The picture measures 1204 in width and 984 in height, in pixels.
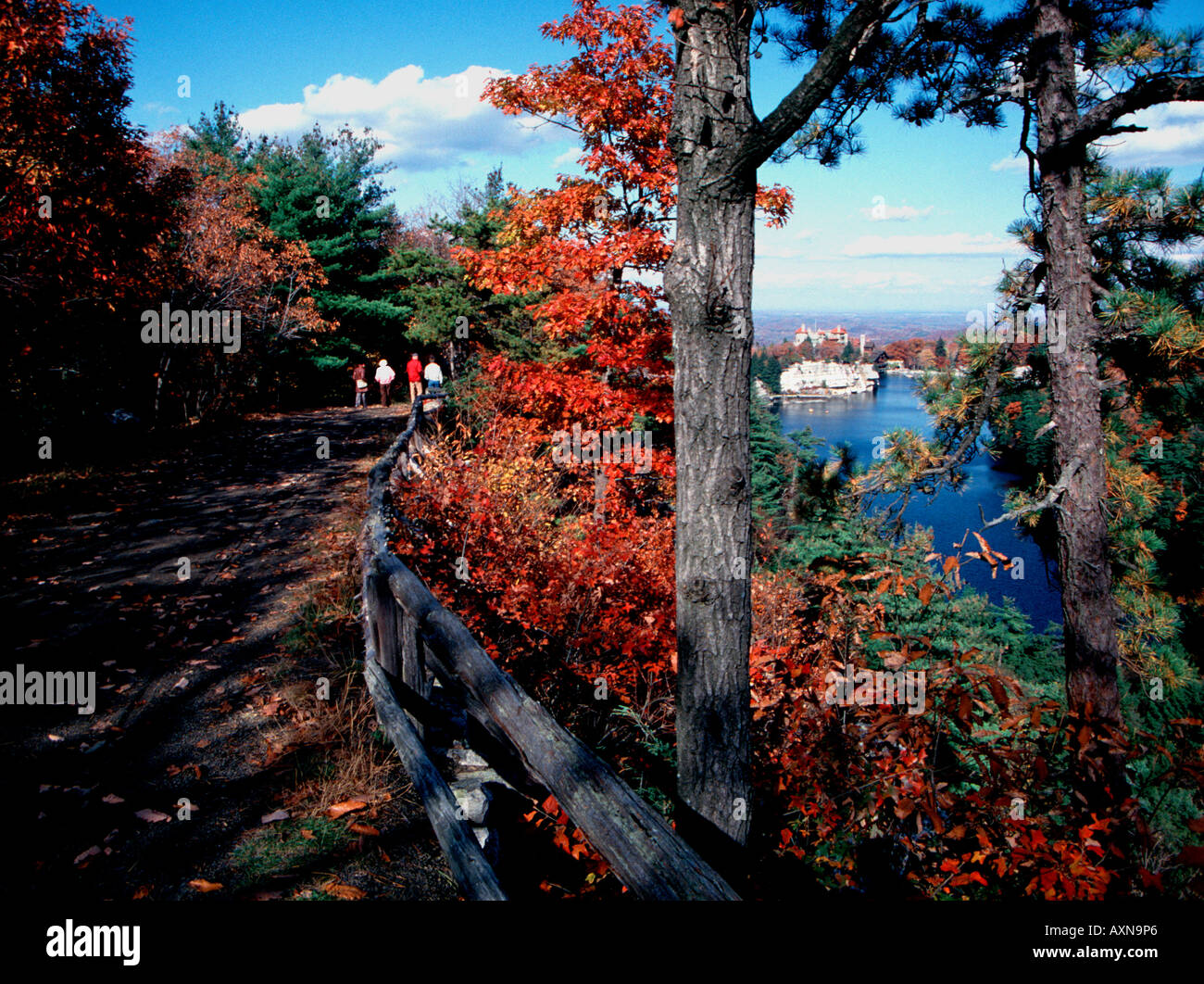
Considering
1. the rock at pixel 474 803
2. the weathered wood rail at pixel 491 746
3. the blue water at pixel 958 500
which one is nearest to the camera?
the weathered wood rail at pixel 491 746

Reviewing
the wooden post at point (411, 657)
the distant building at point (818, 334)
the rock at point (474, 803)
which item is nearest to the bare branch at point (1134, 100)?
the wooden post at point (411, 657)

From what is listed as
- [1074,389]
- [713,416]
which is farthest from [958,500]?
[713,416]

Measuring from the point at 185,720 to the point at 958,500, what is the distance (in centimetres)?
5862

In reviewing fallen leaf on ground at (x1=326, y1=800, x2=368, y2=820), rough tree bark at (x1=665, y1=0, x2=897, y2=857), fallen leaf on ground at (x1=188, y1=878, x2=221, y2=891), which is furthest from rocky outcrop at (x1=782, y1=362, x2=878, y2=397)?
fallen leaf on ground at (x1=188, y1=878, x2=221, y2=891)

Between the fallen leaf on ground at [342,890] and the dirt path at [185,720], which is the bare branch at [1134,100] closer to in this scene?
the dirt path at [185,720]

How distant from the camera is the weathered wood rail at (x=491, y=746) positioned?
1.88 meters

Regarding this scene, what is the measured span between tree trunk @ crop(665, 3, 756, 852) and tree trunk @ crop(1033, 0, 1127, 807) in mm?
4755

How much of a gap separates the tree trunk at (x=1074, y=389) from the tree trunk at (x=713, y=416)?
476 centimetres

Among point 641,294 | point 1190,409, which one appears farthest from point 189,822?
point 1190,409

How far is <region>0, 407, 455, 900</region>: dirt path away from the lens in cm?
311

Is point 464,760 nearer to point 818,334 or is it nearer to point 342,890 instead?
point 342,890

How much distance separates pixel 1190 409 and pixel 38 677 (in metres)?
Answer: 17.4

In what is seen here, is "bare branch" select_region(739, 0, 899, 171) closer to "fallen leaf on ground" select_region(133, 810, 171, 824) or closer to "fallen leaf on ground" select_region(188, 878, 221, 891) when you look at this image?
"fallen leaf on ground" select_region(188, 878, 221, 891)
